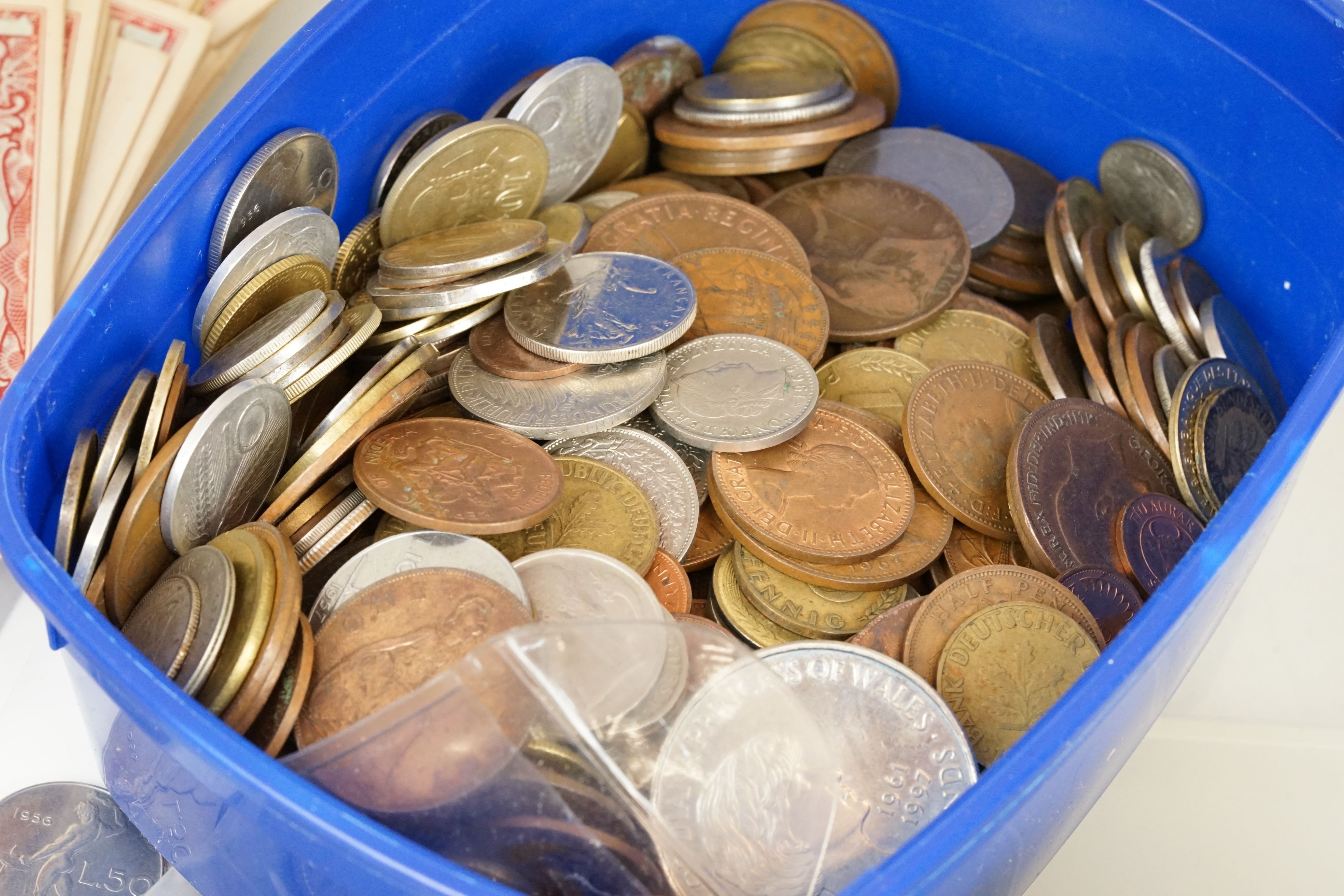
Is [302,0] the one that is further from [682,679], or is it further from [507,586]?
[682,679]

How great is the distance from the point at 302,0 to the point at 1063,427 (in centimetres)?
158

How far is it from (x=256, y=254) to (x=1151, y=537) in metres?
1.13

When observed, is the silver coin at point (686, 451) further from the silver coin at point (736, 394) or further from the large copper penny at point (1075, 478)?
the large copper penny at point (1075, 478)

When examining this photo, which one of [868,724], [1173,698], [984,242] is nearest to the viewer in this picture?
[868,724]

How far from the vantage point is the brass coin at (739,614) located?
51.8 inches

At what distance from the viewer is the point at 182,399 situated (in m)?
1.25

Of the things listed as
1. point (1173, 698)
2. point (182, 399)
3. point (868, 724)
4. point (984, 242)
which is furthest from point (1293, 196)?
point (182, 399)

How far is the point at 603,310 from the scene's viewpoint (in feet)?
4.73

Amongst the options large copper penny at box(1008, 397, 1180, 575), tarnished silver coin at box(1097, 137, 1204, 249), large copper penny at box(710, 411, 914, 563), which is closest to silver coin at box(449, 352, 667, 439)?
large copper penny at box(710, 411, 914, 563)

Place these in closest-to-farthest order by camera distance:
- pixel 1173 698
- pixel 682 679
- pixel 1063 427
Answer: pixel 682 679 → pixel 1063 427 → pixel 1173 698

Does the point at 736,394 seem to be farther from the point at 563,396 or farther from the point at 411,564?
the point at 411,564

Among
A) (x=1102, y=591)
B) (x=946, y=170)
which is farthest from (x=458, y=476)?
(x=946, y=170)

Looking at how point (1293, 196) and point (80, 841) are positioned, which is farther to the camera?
point (1293, 196)

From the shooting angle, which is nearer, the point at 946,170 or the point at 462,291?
the point at 462,291
